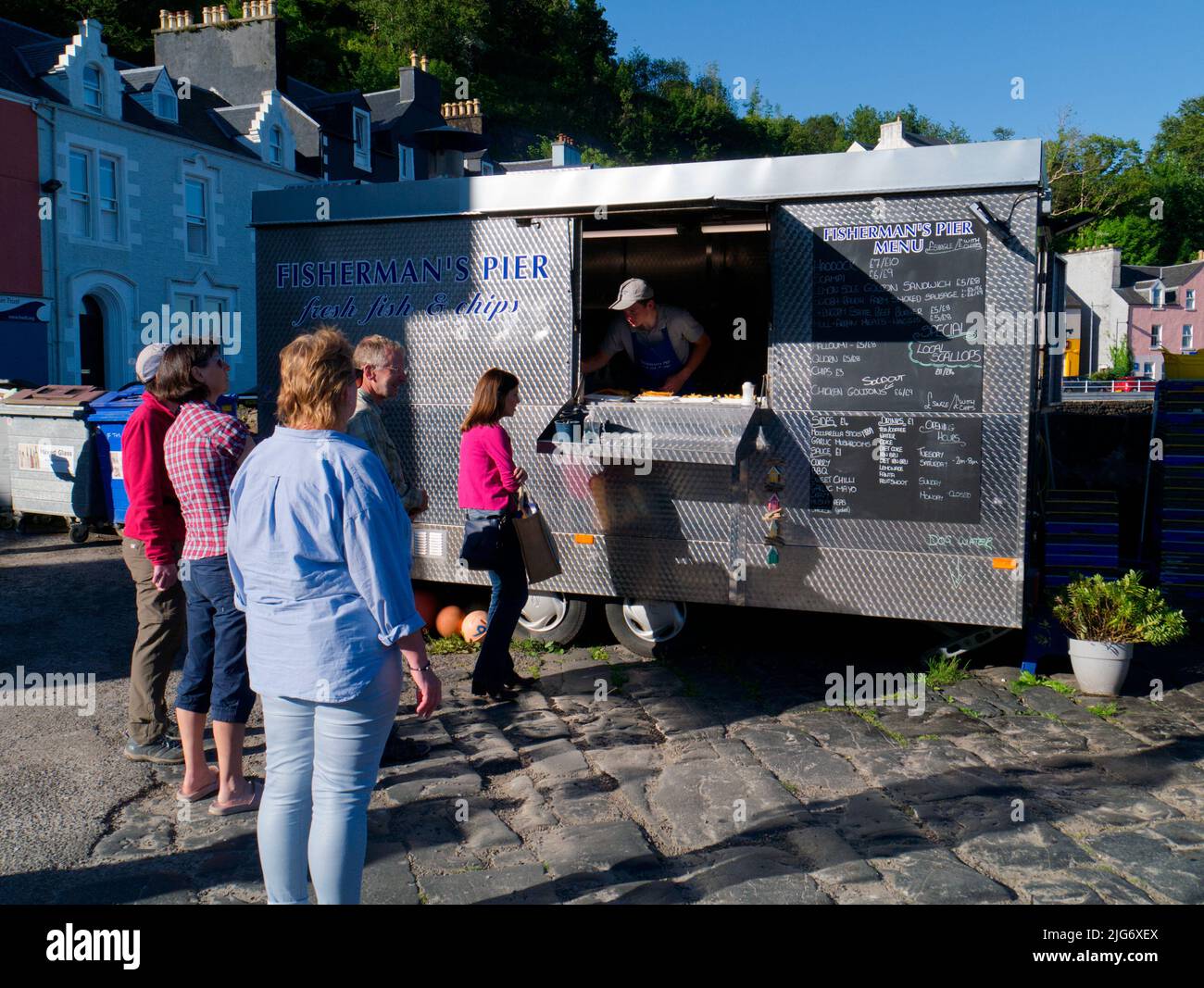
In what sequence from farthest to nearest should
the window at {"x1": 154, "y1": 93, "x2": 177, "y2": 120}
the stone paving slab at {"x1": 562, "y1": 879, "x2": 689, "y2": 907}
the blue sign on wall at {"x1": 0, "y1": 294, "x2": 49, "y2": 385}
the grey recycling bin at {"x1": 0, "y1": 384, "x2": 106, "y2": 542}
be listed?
1. the window at {"x1": 154, "y1": 93, "x2": 177, "y2": 120}
2. the blue sign on wall at {"x1": 0, "y1": 294, "x2": 49, "y2": 385}
3. the grey recycling bin at {"x1": 0, "y1": 384, "x2": 106, "y2": 542}
4. the stone paving slab at {"x1": 562, "y1": 879, "x2": 689, "y2": 907}

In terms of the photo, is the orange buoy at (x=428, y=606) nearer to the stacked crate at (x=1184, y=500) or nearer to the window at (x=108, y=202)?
the stacked crate at (x=1184, y=500)

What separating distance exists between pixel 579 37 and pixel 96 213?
4643 centimetres

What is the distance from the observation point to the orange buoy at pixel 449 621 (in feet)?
25.6

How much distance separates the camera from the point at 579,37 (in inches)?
2594

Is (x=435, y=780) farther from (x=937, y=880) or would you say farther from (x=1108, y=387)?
(x=1108, y=387)

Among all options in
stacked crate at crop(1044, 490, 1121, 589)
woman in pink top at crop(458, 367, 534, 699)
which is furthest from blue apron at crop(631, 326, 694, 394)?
stacked crate at crop(1044, 490, 1121, 589)

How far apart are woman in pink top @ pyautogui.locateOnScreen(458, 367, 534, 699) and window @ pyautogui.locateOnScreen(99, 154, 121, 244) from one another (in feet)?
77.3

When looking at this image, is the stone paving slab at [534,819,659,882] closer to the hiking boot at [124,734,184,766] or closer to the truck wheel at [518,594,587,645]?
the hiking boot at [124,734,184,766]

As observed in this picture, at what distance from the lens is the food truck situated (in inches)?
243

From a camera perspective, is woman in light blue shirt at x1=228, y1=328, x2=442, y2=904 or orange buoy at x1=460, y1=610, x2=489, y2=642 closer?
woman in light blue shirt at x1=228, y1=328, x2=442, y2=904

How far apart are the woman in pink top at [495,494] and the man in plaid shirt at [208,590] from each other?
167cm

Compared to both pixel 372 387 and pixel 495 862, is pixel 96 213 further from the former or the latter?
pixel 495 862
